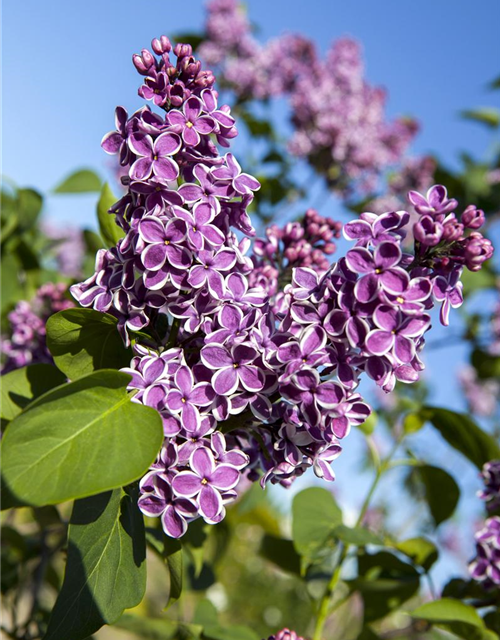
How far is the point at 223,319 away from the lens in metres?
0.90

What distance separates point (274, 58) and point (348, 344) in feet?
11.3

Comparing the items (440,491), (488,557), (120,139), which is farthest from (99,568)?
(440,491)

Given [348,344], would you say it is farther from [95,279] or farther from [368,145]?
[368,145]

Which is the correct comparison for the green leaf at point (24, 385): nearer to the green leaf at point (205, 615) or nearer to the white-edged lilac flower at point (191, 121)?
the white-edged lilac flower at point (191, 121)

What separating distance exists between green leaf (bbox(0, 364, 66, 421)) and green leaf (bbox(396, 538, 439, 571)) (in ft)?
3.31

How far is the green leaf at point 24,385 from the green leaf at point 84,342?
0.62ft

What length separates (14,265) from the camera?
200 centimetres

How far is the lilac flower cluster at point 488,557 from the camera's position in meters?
1.44

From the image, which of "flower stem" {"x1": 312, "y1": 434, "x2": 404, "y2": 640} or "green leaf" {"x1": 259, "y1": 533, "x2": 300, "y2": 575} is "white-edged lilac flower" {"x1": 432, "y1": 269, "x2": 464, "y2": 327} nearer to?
"flower stem" {"x1": 312, "y1": 434, "x2": 404, "y2": 640}

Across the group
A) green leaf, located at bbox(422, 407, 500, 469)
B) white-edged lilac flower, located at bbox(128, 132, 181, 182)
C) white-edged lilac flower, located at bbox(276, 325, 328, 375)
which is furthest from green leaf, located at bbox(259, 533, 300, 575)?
white-edged lilac flower, located at bbox(128, 132, 181, 182)

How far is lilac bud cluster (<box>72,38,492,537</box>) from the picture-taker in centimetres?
85

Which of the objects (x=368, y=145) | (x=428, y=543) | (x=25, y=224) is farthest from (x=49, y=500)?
(x=368, y=145)

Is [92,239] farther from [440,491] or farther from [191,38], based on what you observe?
[191,38]

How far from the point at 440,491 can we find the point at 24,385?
44.7 inches
